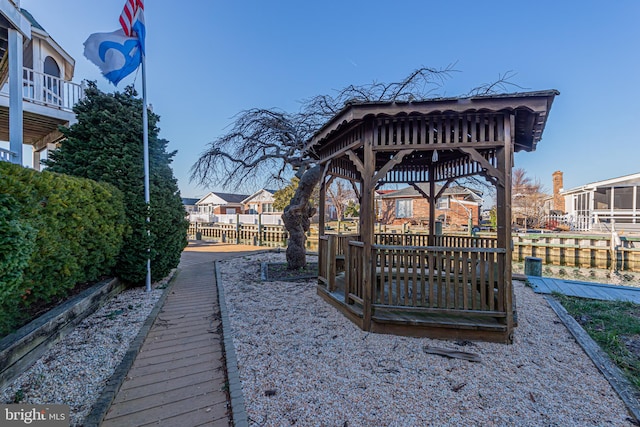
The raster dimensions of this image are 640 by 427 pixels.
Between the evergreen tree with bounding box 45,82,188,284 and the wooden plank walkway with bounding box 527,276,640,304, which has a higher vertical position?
the evergreen tree with bounding box 45,82,188,284

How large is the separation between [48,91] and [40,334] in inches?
357

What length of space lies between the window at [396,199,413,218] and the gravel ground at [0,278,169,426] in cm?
2391

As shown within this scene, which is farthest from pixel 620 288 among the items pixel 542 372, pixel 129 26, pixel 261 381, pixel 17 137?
pixel 17 137

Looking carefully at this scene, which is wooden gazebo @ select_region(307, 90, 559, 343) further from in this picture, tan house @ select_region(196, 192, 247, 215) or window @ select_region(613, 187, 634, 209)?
tan house @ select_region(196, 192, 247, 215)

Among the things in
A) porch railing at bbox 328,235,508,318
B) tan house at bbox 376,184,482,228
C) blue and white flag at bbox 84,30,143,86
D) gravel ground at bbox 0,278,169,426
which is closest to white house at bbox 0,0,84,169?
blue and white flag at bbox 84,30,143,86

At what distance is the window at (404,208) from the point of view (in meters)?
25.7

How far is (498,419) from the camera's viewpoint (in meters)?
2.23

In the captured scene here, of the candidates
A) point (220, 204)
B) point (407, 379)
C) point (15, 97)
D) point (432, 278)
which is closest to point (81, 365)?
point (407, 379)

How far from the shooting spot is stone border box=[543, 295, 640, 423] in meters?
2.45

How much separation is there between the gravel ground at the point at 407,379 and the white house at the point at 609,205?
20735mm

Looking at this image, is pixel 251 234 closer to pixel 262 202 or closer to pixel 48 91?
pixel 48 91

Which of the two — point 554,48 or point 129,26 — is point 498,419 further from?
point 554,48

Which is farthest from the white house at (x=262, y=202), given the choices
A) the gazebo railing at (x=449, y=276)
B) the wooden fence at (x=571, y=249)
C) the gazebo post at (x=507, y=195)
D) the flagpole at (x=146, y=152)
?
the gazebo post at (x=507, y=195)

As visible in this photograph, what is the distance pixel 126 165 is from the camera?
5.90 m
